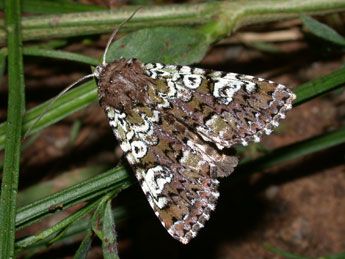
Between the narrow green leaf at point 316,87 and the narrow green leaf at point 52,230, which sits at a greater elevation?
the narrow green leaf at point 52,230

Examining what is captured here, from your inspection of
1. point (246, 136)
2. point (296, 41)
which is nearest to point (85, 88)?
point (246, 136)

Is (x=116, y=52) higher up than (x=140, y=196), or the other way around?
(x=116, y=52)

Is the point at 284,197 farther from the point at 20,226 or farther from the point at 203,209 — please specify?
the point at 20,226

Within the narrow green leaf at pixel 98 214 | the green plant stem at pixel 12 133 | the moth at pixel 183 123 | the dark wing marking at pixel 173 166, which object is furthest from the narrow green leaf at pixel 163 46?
the narrow green leaf at pixel 98 214

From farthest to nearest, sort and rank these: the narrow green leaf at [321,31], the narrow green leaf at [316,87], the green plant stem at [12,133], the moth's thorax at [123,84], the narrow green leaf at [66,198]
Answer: the narrow green leaf at [321,31] < the moth's thorax at [123,84] < the narrow green leaf at [316,87] < the narrow green leaf at [66,198] < the green plant stem at [12,133]

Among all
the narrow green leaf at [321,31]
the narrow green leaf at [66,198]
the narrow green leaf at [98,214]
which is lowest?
the narrow green leaf at [98,214]

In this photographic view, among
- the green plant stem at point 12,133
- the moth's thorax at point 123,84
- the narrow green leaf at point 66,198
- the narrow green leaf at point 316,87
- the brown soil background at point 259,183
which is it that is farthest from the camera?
the brown soil background at point 259,183

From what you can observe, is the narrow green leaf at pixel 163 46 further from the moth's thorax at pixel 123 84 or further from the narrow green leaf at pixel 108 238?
the narrow green leaf at pixel 108 238
